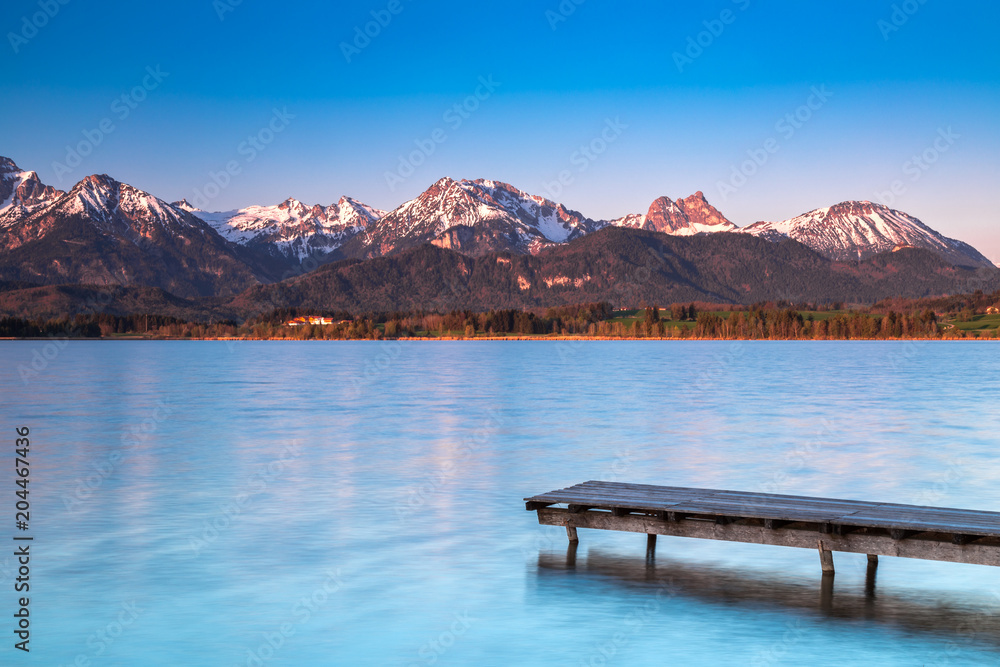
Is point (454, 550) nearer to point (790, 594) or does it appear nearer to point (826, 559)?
point (790, 594)

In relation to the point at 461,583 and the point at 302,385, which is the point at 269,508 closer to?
the point at 461,583

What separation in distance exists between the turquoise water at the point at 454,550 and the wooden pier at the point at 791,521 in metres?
0.93

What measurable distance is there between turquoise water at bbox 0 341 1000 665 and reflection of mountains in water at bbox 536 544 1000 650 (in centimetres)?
6

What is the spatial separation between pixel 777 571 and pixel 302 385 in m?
71.7

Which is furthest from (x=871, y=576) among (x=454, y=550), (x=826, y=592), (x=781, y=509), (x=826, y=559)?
(x=454, y=550)

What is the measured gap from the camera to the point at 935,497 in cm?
2767

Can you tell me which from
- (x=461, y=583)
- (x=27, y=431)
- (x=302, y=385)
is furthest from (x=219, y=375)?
(x=461, y=583)

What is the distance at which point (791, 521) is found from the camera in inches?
685

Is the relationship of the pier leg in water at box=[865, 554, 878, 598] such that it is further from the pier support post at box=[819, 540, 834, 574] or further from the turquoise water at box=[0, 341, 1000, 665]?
the pier support post at box=[819, 540, 834, 574]

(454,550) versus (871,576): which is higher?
(871,576)

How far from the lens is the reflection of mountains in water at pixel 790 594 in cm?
1538

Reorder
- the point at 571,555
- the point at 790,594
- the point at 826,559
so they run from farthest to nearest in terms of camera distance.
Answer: the point at 571,555 < the point at 826,559 < the point at 790,594

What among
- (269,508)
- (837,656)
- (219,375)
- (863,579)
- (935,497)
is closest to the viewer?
(837,656)

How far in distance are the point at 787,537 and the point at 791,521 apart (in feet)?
0.98
